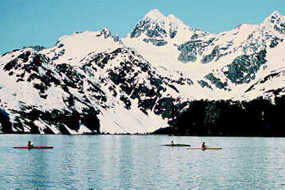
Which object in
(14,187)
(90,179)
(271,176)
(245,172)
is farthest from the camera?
(245,172)

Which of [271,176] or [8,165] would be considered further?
[8,165]

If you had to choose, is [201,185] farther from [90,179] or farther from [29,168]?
[29,168]

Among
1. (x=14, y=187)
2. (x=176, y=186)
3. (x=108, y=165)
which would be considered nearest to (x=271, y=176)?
(x=176, y=186)

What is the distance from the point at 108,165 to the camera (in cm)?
13400

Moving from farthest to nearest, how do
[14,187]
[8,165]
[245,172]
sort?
1. [8,165]
2. [245,172]
3. [14,187]

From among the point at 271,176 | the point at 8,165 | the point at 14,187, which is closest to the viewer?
the point at 14,187

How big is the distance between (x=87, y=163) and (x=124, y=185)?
47.3m

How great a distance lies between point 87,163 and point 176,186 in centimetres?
5202

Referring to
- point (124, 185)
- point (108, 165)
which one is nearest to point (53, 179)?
point (124, 185)

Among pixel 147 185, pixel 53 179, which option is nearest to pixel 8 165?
pixel 53 179

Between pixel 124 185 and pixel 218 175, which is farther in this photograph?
pixel 218 175

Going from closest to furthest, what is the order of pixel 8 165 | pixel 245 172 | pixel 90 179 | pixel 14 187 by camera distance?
pixel 14 187, pixel 90 179, pixel 245 172, pixel 8 165

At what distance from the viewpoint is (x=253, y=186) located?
94.0 m

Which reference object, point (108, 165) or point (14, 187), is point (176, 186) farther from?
point (108, 165)
